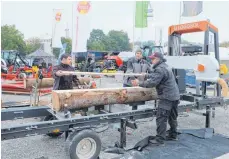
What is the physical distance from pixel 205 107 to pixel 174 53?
1.57 m

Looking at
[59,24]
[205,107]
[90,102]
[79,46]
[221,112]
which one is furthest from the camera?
[59,24]

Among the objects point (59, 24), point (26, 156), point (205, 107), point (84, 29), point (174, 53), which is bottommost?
point (26, 156)

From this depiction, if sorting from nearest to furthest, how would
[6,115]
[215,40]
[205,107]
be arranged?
[6,115], [205,107], [215,40]

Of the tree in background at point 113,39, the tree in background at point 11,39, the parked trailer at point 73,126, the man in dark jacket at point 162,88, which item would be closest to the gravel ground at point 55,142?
the parked trailer at point 73,126

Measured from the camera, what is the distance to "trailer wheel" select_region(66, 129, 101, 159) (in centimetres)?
365

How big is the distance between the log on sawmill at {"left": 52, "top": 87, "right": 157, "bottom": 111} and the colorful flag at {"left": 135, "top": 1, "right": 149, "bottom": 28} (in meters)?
14.1

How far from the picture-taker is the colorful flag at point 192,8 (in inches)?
513

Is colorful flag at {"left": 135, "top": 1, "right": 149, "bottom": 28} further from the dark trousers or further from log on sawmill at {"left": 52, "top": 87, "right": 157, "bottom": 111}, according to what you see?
the dark trousers

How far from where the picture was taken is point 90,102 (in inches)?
174

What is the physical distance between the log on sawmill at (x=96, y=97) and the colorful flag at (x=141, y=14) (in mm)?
14103

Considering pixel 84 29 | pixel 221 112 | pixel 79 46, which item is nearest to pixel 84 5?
pixel 84 29

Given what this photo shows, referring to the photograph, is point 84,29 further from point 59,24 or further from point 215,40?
point 215,40

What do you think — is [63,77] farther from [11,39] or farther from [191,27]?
[11,39]

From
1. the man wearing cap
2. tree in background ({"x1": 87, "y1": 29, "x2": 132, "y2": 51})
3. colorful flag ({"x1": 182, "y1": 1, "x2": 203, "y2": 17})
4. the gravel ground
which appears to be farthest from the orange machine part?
tree in background ({"x1": 87, "y1": 29, "x2": 132, "y2": 51})
